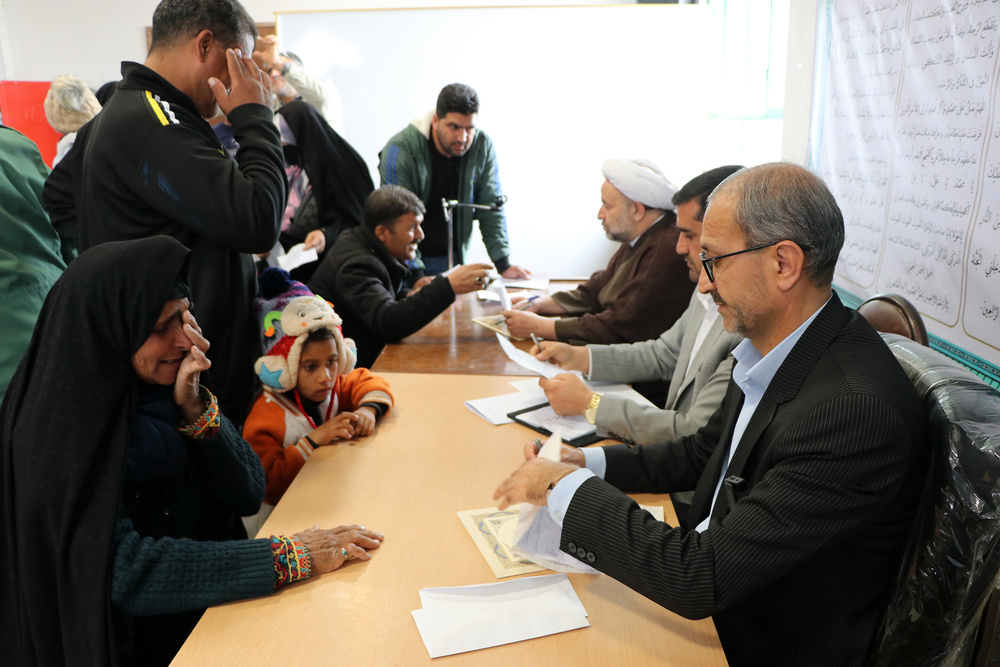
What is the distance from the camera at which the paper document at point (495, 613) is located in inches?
41.1

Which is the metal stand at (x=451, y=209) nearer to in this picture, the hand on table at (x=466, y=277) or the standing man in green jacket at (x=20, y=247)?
the hand on table at (x=466, y=277)

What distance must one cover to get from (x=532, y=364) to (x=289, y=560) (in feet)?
3.76

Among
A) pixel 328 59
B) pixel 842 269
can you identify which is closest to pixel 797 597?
pixel 842 269

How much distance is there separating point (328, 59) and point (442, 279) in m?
3.51

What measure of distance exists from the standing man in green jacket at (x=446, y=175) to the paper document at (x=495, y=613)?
8.50 feet

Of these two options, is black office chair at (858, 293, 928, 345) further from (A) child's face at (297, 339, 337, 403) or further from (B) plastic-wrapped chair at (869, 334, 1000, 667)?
(A) child's face at (297, 339, 337, 403)

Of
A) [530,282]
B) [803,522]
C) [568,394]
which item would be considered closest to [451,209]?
[530,282]

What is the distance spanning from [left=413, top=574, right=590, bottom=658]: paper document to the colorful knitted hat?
0.84 meters

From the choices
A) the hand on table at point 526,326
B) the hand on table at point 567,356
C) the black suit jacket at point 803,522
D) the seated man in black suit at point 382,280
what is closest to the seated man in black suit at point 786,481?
the black suit jacket at point 803,522

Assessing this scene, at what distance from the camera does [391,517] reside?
1.39 m

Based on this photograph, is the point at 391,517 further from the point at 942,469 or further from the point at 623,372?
the point at 623,372

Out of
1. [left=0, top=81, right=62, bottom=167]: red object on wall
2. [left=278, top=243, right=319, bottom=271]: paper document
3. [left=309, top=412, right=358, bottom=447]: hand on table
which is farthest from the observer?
[left=0, top=81, right=62, bottom=167]: red object on wall

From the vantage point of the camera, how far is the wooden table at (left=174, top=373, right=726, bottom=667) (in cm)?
102

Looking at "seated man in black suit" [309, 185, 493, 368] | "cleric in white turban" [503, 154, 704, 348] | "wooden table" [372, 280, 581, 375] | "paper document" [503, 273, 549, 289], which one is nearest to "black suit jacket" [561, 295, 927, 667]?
"wooden table" [372, 280, 581, 375]
